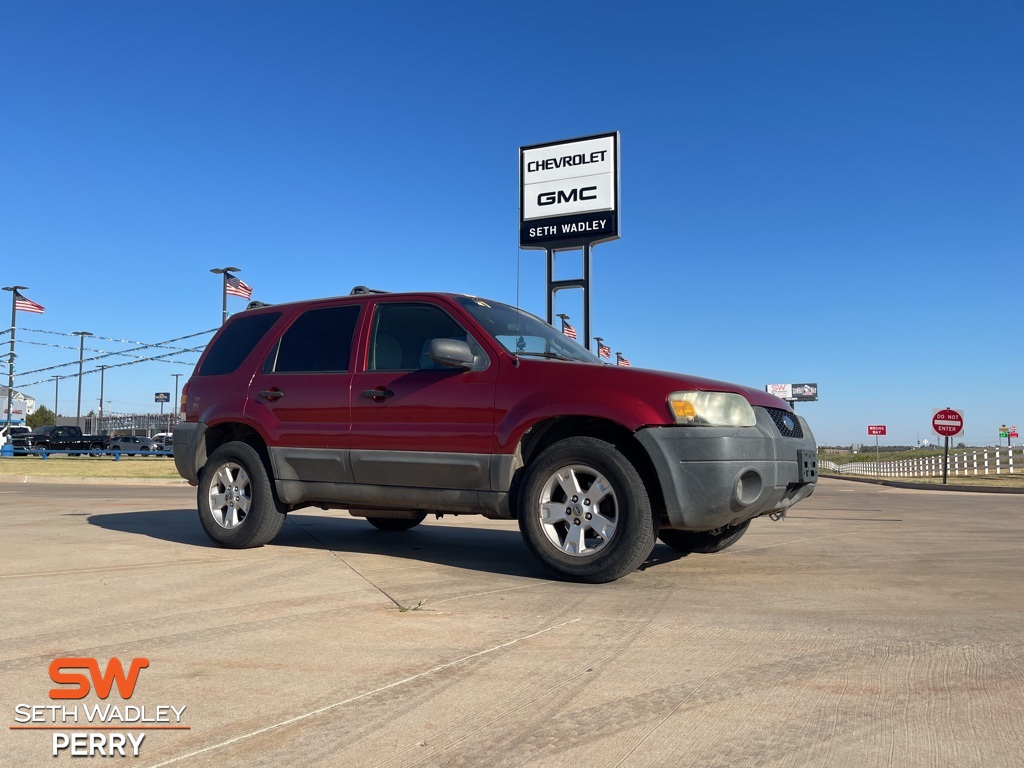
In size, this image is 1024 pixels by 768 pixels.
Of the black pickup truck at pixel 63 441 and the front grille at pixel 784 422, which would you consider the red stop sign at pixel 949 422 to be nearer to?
the front grille at pixel 784 422

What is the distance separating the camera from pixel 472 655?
10.6 feet

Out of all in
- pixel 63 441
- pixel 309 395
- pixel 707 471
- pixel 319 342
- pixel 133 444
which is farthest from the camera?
pixel 133 444

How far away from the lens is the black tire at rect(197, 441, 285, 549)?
6168mm

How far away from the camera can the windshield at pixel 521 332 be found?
18.5 ft

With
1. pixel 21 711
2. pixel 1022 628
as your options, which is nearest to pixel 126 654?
pixel 21 711

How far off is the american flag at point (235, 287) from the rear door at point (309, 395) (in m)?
27.3

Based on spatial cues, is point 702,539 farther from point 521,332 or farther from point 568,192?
point 568,192

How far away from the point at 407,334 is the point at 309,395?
925 mm

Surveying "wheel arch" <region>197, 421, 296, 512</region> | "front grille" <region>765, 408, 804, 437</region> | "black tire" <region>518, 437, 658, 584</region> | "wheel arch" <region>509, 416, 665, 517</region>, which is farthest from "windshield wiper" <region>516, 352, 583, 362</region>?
"wheel arch" <region>197, 421, 296, 512</region>

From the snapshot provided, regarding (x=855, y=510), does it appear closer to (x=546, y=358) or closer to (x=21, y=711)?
(x=546, y=358)

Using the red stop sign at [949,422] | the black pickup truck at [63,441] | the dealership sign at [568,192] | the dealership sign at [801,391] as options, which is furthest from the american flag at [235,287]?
the dealership sign at [801,391]

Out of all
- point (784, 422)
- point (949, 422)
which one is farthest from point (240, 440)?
point (949, 422)

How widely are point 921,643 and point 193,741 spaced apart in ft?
9.45

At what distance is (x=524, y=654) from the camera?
3.23m
